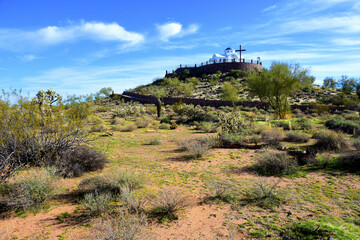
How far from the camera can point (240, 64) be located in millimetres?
70562

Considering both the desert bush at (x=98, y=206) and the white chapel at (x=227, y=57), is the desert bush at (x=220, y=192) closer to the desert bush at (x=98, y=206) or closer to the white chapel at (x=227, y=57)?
the desert bush at (x=98, y=206)

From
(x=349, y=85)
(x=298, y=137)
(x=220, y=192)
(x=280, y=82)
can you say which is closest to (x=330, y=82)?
(x=349, y=85)

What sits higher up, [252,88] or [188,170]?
[252,88]

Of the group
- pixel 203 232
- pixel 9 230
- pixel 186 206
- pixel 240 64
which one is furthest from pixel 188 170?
pixel 240 64

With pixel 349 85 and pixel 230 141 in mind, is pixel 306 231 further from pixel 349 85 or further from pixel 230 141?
pixel 349 85

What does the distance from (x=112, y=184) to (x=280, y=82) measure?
1988 cm

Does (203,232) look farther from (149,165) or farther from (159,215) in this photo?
(149,165)

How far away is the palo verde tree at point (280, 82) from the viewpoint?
20547mm

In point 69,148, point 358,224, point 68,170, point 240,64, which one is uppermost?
point 240,64

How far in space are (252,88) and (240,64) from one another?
5100 cm

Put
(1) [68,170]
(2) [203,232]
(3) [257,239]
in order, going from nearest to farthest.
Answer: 1. (3) [257,239]
2. (2) [203,232]
3. (1) [68,170]

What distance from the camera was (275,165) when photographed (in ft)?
23.6

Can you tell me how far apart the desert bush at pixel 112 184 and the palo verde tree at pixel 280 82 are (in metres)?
19.2

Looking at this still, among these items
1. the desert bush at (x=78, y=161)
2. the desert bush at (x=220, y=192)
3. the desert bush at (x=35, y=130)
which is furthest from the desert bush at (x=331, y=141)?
the desert bush at (x=35, y=130)
